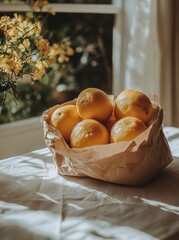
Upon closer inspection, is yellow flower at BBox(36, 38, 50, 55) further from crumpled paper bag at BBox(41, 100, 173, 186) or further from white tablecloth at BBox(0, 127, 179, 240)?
white tablecloth at BBox(0, 127, 179, 240)

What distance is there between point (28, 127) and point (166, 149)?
111 centimetres

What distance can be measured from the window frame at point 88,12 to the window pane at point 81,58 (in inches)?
9.2

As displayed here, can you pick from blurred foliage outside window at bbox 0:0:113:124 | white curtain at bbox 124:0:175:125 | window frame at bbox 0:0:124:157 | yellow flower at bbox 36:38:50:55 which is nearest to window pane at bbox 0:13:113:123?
blurred foliage outside window at bbox 0:0:113:124

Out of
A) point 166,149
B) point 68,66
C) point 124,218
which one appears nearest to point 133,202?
point 124,218

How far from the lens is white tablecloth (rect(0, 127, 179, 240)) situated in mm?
→ 708

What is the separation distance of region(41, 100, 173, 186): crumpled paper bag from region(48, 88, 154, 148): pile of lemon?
0.03 metres

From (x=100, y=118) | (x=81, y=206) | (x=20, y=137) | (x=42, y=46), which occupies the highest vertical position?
(x=42, y=46)

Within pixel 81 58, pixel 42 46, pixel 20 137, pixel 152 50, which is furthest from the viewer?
pixel 81 58

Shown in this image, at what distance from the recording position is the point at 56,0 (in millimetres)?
2211

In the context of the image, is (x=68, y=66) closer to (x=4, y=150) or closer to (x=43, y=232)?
(x=4, y=150)

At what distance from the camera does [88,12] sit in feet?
6.82

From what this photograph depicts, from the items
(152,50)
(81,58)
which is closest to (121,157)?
(152,50)

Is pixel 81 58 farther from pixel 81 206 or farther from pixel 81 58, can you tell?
pixel 81 206

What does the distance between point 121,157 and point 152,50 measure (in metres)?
1.30
